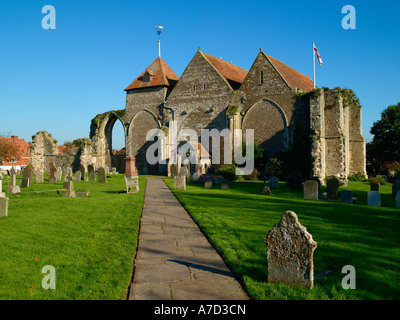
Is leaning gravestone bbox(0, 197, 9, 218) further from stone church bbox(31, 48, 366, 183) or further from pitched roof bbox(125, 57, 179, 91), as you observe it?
pitched roof bbox(125, 57, 179, 91)

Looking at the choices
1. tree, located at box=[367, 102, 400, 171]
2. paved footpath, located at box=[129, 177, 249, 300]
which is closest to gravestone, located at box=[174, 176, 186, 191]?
paved footpath, located at box=[129, 177, 249, 300]

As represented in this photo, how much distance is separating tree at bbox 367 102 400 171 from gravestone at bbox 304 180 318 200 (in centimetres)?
2936

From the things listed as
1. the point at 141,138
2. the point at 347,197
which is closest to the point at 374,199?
the point at 347,197

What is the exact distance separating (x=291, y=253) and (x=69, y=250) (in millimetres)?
4153

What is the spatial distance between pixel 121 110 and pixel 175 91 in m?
8.11

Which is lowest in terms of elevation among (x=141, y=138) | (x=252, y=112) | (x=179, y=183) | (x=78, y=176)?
(x=179, y=183)

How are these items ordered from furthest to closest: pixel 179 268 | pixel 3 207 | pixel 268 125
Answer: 1. pixel 268 125
2. pixel 3 207
3. pixel 179 268

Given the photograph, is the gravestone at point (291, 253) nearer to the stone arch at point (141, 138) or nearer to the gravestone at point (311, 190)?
the gravestone at point (311, 190)

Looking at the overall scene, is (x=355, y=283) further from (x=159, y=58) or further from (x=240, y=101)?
(x=159, y=58)

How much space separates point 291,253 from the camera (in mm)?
4629

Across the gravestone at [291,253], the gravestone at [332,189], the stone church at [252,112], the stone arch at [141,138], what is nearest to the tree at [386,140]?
the stone church at [252,112]

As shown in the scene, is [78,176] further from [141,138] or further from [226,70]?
[226,70]

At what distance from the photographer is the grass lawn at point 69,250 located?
4449 mm

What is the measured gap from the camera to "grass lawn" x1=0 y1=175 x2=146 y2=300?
175 inches
